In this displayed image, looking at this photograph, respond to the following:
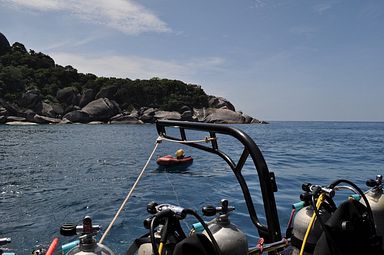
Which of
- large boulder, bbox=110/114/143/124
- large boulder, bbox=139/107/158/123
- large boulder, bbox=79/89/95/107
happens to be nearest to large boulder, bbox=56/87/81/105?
large boulder, bbox=79/89/95/107

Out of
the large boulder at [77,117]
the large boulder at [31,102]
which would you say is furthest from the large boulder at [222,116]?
the large boulder at [31,102]

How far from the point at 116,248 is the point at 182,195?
6023 mm

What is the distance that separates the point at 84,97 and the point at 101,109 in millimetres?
7484

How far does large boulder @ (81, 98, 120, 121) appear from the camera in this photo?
266 feet

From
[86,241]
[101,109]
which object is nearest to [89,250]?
[86,241]

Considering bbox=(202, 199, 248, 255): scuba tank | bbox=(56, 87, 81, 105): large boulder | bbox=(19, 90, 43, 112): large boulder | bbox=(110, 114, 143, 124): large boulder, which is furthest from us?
bbox=(56, 87, 81, 105): large boulder

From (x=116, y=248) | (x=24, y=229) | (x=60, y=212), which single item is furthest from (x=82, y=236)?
(x=60, y=212)

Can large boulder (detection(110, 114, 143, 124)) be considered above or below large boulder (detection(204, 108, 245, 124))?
below

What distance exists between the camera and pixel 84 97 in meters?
87.0

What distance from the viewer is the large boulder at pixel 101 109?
3194 inches

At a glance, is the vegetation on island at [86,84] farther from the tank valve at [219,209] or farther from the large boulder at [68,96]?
the tank valve at [219,209]

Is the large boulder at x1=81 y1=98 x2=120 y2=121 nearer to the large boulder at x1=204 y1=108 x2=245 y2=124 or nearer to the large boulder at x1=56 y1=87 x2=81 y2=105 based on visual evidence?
the large boulder at x1=56 y1=87 x2=81 y2=105

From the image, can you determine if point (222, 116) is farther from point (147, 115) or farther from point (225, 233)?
point (225, 233)

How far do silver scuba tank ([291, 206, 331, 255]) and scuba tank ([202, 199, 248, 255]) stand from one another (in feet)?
2.41
